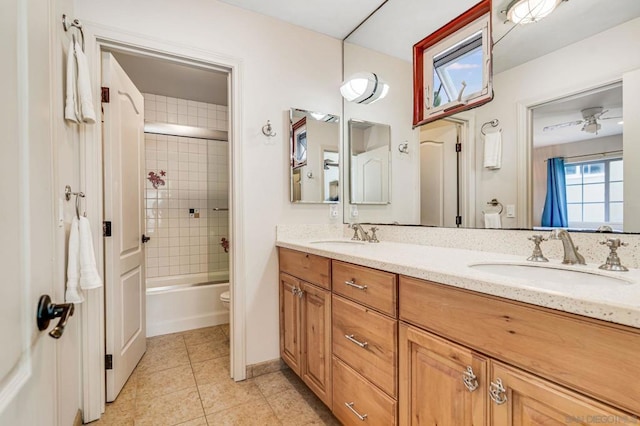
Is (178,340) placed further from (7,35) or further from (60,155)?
(7,35)

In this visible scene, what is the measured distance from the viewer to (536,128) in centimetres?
130

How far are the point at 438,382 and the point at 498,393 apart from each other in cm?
20

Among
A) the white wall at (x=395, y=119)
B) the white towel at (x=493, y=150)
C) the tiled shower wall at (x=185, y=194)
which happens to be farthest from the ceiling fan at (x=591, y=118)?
the tiled shower wall at (x=185, y=194)

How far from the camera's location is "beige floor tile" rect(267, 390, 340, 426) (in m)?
1.55

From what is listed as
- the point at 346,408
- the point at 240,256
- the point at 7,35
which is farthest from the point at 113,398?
the point at 7,35

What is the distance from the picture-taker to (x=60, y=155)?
49.9 inches

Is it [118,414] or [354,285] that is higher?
[354,285]

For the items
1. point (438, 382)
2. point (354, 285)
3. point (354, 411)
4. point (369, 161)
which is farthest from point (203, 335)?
point (438, 382)

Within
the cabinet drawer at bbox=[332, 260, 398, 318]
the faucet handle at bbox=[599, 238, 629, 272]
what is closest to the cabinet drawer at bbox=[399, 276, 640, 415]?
the cabinet drawer at bbox=[332, 260, 398, 318]

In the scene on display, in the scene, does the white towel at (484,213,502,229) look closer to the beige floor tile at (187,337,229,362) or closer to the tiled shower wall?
the beige floor tile at (187,337,229,362)

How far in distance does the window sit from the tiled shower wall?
3245 millimetres

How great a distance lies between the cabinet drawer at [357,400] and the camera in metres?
1.12

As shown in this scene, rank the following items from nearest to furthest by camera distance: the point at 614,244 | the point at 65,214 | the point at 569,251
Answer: the point at 614,244, the point at 569,251, the point at 65,214

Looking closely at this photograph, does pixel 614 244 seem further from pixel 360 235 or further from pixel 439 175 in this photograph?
pixel 360 235
